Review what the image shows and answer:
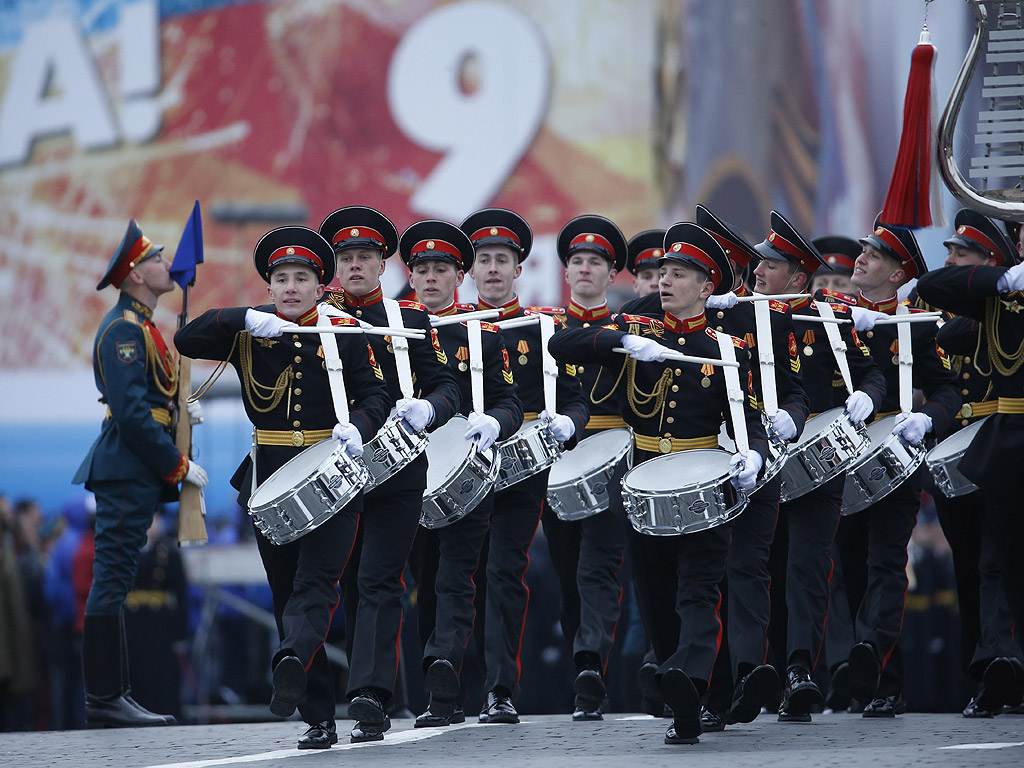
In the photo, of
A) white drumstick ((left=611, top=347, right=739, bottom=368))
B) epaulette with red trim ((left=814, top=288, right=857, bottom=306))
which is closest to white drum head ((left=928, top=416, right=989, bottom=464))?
epaulette with red trim ((left=814, top=288, right=857, bottom=306))

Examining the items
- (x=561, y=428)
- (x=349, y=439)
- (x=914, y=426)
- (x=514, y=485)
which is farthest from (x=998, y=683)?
(x=349, y=439)

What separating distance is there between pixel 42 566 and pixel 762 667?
7.36m

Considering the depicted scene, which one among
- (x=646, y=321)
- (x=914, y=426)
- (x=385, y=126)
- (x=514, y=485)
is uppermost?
(x=385, y=126)

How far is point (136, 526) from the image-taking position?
8141mm

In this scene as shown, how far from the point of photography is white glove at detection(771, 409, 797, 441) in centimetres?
754

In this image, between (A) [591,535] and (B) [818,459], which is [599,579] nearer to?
(A) [591,535]

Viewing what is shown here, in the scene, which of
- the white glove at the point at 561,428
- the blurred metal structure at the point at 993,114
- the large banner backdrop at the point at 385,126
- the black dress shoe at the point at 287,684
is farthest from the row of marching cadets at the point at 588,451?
the large banner backdrop at the point at 385,126

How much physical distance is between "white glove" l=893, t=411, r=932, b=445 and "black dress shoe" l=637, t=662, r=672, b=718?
1766 mm

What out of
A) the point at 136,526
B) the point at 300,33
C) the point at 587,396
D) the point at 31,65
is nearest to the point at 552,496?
the point at 587,396

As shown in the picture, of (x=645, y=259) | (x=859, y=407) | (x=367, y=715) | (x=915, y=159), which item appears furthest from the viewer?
(x=645, y=259)

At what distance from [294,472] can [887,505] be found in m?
3.46

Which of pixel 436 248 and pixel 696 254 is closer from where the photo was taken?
pixel 696 254

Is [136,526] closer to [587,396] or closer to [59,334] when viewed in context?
[587,396]

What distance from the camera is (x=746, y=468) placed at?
6.62 metres
